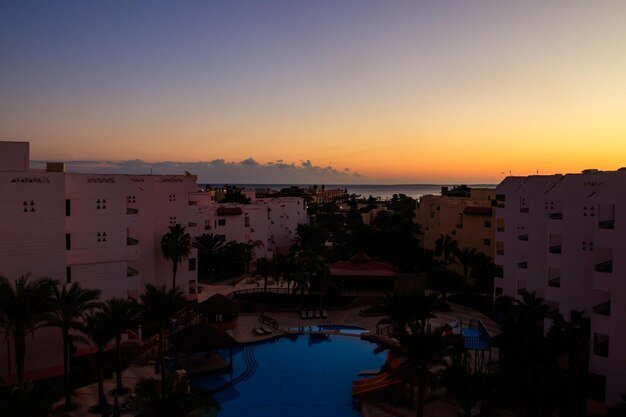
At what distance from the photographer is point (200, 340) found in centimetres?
2248

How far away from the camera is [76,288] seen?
19.0 metres

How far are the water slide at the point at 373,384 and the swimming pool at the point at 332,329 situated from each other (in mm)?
8005

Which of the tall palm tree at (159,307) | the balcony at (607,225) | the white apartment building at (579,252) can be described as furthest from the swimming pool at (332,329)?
the balcony at (607,225)

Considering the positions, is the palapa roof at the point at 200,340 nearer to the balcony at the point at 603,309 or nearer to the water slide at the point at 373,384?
the water slide at the point at 373,384

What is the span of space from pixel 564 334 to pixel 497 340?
2.65 m

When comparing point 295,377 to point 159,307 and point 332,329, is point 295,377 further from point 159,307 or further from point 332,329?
point 159,307

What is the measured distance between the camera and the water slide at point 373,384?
68.2 feet

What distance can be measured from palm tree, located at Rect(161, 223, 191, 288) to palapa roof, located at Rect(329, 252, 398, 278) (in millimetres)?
12676

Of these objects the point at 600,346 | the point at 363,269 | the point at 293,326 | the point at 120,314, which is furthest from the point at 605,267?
the point at 363,269

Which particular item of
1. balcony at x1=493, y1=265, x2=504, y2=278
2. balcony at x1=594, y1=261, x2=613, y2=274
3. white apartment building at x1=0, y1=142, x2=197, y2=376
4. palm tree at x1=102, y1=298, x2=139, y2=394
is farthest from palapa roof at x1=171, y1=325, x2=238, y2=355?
balcony at x1=493, y1=265, x2=504, y2=278

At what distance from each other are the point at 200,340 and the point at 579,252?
60.0 ft

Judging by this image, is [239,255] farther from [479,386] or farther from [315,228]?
[479,386]

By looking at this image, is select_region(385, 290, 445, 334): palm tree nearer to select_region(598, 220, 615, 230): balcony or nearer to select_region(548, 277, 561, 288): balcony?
select_region(548, 277, 561, 288): balcony

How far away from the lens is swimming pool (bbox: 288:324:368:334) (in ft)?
99.1
